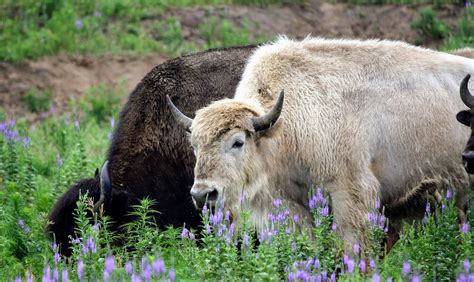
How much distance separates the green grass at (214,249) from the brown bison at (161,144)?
0.67m

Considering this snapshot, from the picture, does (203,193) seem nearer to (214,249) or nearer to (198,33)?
(214,249)

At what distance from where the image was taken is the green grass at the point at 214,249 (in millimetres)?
7172

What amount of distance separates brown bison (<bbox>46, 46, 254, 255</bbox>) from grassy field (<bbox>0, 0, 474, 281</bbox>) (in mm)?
343

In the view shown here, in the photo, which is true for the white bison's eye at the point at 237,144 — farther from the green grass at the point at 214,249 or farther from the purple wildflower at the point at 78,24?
the purple wildflower at the point at 78,24

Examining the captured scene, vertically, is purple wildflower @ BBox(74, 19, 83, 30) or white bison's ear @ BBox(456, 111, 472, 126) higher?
purple wildflower @ BBox(74, 19, 83, 30)

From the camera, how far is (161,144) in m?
10.7

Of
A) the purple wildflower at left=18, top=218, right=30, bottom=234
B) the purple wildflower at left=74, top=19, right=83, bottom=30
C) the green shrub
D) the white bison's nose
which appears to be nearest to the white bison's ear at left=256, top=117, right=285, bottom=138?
the white bison's nose

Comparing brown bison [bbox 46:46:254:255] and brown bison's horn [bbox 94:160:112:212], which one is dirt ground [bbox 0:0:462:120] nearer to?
brown bison [bbox 46:46:254:255]

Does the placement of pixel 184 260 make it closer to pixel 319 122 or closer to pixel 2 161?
pixel 319 122

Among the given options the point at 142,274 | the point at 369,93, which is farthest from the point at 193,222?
the point at 142,274

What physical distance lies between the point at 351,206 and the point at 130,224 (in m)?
1.99

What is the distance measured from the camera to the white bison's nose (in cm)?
826

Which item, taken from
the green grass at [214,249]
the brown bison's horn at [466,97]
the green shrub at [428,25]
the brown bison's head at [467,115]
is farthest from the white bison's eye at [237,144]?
the green shrub at [428,25]

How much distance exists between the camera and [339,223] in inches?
351
